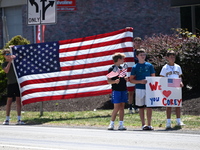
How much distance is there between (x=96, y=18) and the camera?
87.6 feet

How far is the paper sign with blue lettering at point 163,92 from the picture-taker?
11945 mm

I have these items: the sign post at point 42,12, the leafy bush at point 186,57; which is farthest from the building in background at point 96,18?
the sign post at point 42,12

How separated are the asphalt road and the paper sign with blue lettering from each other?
1.01m

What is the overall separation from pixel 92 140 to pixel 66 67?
19.0ft

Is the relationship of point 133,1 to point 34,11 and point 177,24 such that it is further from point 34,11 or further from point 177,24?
point 34,11

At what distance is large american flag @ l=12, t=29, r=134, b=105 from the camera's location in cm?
1487

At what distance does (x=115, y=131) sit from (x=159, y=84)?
165cm

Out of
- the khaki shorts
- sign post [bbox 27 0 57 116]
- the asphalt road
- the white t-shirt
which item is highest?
sign post [bbox 27 0 57 116]

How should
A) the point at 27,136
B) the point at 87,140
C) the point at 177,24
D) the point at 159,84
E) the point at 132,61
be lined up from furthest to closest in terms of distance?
the point at 177,24
the point at 132,61
the point at 159,84
the point at 27,136
the point at 87,140

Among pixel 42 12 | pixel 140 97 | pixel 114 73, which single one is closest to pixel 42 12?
pixel 42 12

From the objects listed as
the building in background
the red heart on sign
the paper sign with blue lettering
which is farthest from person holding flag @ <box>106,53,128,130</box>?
the building in background

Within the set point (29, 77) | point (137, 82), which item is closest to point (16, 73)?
point (29, 77)

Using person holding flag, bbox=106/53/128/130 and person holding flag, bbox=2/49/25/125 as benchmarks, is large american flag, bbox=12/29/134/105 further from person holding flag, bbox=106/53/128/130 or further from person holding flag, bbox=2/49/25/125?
person holding flag, bbox=106/53/128/130

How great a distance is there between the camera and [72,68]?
49.6ft
